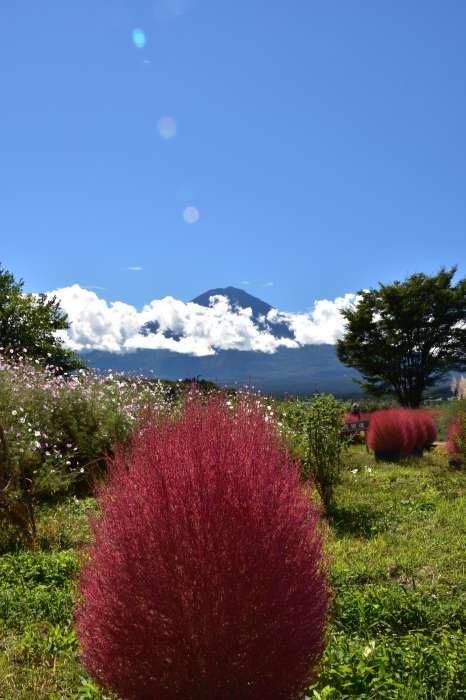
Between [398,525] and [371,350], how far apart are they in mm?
21891

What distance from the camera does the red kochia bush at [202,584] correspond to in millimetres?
2332

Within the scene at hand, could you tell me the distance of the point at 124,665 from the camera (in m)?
2.46

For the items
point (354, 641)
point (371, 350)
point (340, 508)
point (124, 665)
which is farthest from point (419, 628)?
point (371, 350)

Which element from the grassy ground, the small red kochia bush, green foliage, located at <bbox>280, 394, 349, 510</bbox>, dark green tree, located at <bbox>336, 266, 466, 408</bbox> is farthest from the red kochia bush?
dark green tree, located at <bbox>336, 266, 466, 408</bbox>

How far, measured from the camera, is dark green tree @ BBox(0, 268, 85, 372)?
75.0ft

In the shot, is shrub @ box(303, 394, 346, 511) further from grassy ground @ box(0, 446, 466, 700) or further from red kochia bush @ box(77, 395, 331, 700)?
red kochia bush @ box(77, 395, 331, 700)

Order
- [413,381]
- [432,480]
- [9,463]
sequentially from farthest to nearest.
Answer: [413,381] < [432,480] < [9,463]

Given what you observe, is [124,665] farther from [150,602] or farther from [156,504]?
[156,504]

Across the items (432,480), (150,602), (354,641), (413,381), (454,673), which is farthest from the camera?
(413,381)

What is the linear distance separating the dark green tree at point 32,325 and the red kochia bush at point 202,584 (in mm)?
20931

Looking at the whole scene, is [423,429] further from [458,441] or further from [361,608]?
[361,608]

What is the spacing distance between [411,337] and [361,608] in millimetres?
24847

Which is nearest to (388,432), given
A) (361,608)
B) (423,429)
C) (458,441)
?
(423,429)

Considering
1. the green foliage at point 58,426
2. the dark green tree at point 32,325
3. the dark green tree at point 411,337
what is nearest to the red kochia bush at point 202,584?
the green foliage at point 58,426
